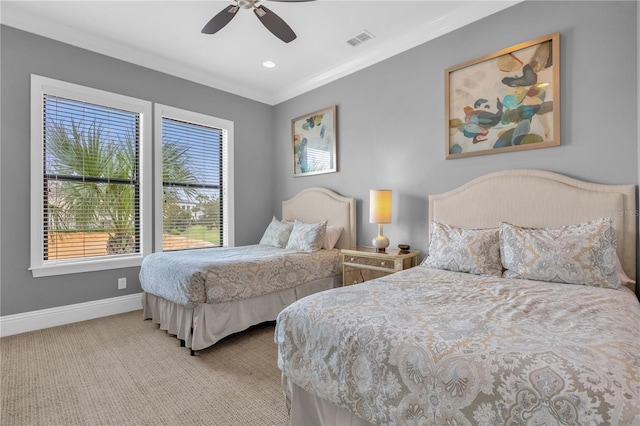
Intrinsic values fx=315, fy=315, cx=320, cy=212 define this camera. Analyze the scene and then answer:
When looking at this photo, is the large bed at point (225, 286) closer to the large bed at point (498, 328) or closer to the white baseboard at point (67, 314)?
the white baseboard at point (67, 314)

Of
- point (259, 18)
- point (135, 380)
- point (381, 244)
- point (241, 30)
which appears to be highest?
point (241, 30)

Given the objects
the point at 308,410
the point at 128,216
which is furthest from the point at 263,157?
the point at 308,410

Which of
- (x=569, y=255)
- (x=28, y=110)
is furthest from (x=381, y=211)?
(x=28, y=110)

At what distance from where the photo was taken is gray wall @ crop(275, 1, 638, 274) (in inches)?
88.7

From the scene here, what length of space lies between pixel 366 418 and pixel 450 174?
2.42 m

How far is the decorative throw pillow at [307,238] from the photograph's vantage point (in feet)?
11.7

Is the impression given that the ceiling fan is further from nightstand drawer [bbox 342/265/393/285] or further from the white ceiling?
nightstand drawer [bbox 342/265/393/285]

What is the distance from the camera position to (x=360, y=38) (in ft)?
11.1

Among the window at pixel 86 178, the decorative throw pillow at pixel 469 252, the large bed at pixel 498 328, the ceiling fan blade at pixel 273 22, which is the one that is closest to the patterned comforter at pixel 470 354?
the large bed at pixel 498 328

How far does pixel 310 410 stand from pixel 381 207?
2096 millimetres

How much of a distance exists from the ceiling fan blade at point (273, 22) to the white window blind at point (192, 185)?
7.08ft

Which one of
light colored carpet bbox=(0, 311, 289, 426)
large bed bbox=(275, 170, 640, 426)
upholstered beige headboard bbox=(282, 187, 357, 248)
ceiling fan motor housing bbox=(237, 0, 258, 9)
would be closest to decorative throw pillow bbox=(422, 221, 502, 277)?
large bed bbox=(275, 170, 640, 426)

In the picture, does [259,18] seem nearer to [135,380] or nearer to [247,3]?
[247,3]

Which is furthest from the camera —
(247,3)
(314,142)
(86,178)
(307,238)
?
(314,142)
